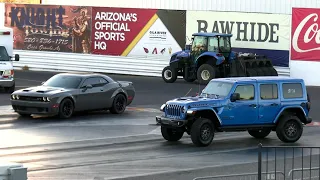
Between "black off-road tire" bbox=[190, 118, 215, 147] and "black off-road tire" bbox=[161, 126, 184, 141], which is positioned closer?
"black off-road tire" bbox=[190, 118, 215, 147]

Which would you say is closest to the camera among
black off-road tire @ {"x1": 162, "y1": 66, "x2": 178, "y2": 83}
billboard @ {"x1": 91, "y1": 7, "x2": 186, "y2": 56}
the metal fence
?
the metal fence

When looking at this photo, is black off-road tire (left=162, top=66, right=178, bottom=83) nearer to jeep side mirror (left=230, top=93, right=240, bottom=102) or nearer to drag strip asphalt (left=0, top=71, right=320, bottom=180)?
drag strip asphalt (left=0, top=71, right=320, bottom=180)

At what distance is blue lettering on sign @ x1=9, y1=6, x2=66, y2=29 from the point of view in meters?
45.4

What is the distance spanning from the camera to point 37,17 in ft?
150

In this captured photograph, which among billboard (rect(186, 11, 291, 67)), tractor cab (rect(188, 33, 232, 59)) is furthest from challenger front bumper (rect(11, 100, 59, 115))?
billboard (rect(186, 11, 291, 67))

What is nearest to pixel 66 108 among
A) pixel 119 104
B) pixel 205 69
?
pixel 119 104

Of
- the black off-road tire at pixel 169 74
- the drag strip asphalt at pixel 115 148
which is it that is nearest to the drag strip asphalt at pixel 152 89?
the black off-road tire at pixel 169 74

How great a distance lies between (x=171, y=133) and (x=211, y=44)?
17.3 meters

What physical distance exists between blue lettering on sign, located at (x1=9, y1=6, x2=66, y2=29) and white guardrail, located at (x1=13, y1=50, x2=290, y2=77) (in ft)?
5.60

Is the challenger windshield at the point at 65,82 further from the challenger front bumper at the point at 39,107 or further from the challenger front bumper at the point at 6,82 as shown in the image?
the challenger front bumper at the point at 6,82

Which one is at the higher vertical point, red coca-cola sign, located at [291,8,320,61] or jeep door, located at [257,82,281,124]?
red coca-cola sign, located at [291,8,320,61]

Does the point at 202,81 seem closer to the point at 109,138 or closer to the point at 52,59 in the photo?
the point at 52,59

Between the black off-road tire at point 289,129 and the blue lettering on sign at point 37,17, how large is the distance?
2590 centimetres

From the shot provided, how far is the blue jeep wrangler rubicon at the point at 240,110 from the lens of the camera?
1995 cm
